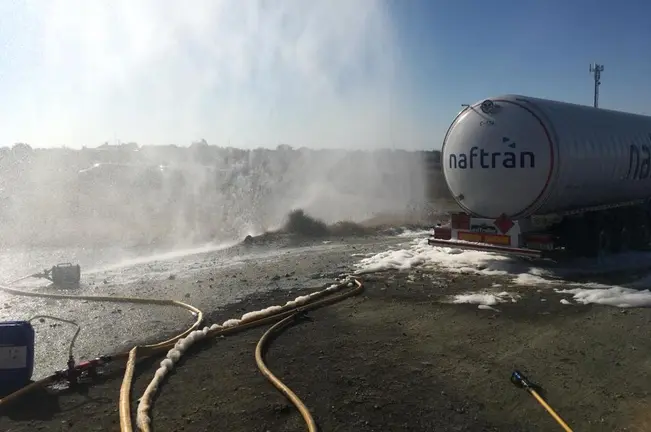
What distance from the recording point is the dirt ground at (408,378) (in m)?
4.71

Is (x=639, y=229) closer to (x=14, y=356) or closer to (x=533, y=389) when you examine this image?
(x=533, y=389)

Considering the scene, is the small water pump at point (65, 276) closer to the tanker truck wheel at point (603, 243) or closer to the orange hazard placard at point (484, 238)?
the orange hazard placard at point (484, 238)

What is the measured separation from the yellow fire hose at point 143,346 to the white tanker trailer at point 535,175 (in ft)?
10.4

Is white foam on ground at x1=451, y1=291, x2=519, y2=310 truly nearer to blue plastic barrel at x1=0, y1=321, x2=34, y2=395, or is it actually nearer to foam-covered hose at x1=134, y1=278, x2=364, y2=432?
foam-covered hose at x1=134, y1=278, x2=364, y2=432

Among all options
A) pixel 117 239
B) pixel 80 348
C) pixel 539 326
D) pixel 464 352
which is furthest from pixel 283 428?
pixel 117 239

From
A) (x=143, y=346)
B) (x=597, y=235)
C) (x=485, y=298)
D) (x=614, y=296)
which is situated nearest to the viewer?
(x=143, y=346)

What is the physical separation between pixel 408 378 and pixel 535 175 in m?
6.16

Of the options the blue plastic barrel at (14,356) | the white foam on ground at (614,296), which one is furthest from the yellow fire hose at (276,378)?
the white foam on ground at (614,296)

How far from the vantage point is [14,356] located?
216 inches

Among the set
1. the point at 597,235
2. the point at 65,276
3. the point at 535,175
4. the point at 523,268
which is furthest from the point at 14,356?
the point at 597,235

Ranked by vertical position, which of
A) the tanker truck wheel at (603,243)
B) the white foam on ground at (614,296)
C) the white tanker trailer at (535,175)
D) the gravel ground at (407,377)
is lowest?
the gravel ground at (407,377)

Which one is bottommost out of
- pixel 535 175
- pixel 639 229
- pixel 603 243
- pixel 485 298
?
pixel 485 298

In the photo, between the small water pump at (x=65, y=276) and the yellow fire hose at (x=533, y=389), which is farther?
the small water pump at (x=65, y=276)

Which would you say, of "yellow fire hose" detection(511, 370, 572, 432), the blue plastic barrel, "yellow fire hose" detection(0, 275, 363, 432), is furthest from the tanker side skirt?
the blue plastic barrel
